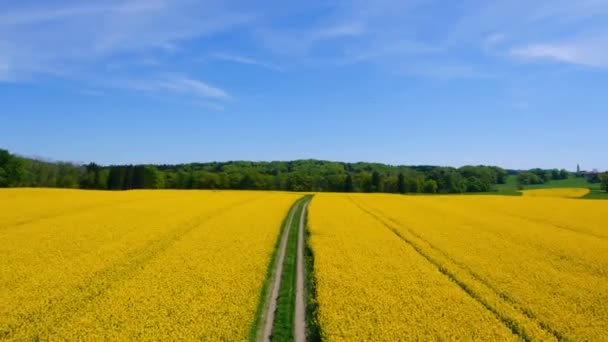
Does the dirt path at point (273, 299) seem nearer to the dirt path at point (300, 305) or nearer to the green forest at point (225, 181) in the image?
the dirt path at point (300, 305)

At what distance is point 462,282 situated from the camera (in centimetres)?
1789

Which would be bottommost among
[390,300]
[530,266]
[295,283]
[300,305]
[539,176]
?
[300,305]

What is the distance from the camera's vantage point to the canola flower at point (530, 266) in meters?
13.6

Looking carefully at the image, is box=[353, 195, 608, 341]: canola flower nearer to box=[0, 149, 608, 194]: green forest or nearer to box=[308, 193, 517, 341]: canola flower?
box=[308, 193, 517, 341]: canola flower

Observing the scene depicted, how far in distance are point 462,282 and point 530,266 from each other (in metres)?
5.52

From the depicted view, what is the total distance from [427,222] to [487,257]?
15298mm

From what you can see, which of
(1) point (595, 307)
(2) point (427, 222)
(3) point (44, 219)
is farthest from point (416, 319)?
(3) point (44, 219)

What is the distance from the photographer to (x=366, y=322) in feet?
43.0

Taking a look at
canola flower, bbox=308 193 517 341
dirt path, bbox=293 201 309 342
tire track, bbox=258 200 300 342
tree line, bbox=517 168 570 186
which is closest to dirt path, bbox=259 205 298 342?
tire track, bbox=258 200 300 342

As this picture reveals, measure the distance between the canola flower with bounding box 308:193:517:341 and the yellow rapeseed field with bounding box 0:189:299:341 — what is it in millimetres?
2990

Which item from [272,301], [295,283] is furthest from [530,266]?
[272,301]

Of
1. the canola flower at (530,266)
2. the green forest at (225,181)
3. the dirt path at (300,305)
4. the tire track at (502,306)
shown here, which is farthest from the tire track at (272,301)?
the green forest at (225,181)

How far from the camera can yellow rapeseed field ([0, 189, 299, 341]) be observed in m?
12.4

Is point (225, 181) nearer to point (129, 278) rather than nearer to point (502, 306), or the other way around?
point (129, 278)
